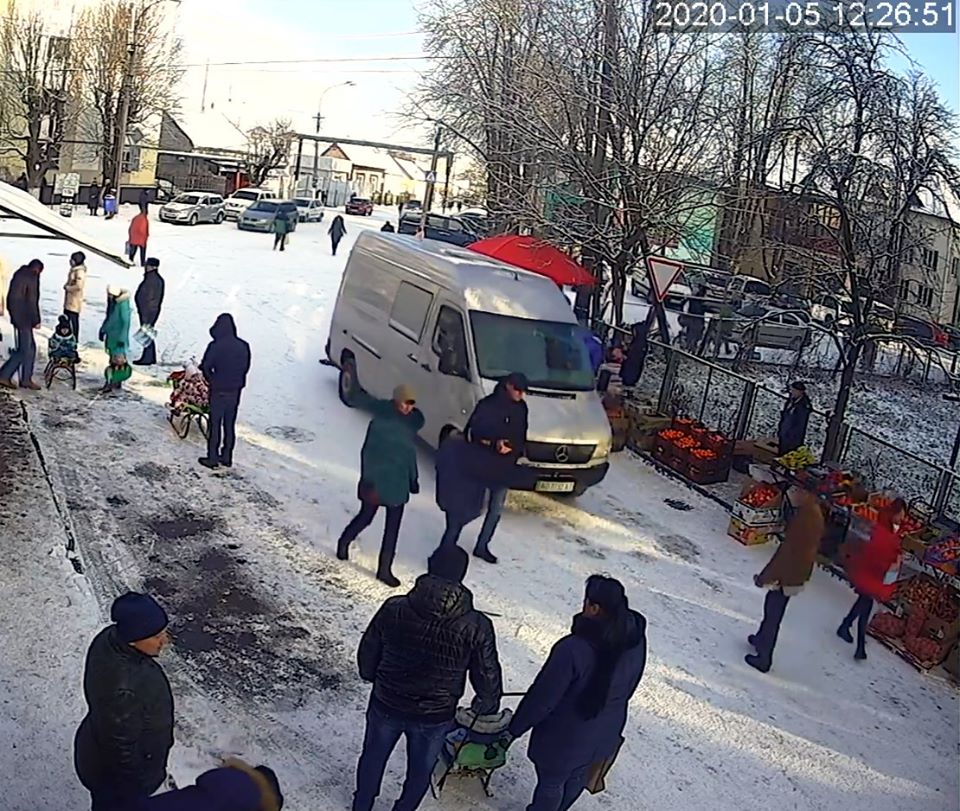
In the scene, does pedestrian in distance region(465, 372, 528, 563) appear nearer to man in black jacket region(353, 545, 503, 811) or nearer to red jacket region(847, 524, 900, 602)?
red jacket region(847, 524, 900, 602)

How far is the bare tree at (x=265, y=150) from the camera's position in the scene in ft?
196

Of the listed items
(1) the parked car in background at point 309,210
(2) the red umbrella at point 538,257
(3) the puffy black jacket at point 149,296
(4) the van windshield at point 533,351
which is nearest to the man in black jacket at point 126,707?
(4) the van windshield at point 533,351

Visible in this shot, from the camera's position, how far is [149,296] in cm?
1335

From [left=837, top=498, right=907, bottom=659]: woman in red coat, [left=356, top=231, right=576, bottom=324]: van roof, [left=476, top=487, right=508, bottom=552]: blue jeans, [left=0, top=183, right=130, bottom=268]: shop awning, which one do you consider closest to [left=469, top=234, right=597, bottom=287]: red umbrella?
Answer: [left=356, top=231, right=576, bottom=324]: van roof

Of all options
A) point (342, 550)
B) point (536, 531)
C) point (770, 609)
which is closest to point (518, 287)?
point (536, 531)

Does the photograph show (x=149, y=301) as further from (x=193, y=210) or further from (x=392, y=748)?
(x=193, y=210)

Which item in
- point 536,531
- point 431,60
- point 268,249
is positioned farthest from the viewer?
point 268,249

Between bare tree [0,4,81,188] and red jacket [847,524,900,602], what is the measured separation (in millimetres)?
40935

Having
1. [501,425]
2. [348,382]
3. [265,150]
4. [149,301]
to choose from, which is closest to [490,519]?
[501,425]

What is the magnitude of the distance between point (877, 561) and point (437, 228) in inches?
1368

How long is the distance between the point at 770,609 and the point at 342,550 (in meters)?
3.58

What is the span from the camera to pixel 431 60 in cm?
2667

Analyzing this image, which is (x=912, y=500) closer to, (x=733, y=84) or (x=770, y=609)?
(x=770, y=609)

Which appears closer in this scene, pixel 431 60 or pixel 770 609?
pixel 770 609
